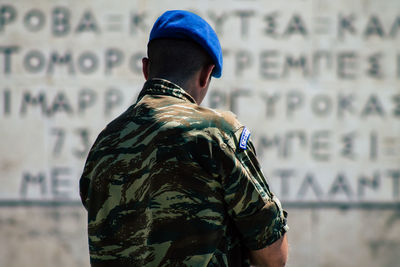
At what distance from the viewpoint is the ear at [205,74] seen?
154 cm

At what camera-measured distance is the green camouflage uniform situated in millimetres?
1367

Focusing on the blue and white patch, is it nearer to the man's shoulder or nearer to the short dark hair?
the man's shoulder

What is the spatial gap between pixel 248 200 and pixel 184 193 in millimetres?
151

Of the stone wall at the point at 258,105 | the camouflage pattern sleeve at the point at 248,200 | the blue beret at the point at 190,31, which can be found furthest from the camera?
the stone wall at the point at 258,105

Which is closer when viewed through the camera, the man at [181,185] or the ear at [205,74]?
the man at [181,185]

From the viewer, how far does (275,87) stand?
14.9ft

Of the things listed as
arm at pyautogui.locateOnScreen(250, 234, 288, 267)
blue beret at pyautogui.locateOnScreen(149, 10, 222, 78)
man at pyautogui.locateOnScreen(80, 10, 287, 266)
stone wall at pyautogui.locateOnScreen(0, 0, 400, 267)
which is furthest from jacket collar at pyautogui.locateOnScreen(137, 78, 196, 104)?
stone wall at pyautogui.locateOnScreen(0, 0, 400, 267)

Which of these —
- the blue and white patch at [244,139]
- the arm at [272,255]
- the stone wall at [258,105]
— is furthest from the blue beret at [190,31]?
the stone wall at [258,105]

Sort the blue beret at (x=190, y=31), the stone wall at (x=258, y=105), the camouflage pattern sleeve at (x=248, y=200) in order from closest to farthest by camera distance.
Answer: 1. the camouflage pattern sleeve at (x=248, y=200)
2. the blue beret at (x=190, y=31)
3. the stone wall at (x=258, y=105)

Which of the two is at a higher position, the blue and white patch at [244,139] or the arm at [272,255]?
the blue and white patch at [244,139]

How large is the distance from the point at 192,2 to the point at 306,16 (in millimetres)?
891

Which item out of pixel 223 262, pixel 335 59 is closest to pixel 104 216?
pixel 223 262

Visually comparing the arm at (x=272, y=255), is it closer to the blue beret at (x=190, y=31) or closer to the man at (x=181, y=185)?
the man at (x=181, y=185)

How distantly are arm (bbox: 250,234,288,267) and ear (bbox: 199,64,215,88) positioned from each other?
45cm
